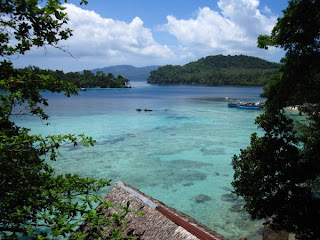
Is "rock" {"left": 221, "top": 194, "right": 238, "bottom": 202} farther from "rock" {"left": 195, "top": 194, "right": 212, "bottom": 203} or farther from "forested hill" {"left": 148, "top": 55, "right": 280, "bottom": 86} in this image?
"forested hill" {"left": 148, "top": 55, "right": 280, "bottom": 86}

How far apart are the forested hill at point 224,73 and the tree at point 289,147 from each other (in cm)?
13752

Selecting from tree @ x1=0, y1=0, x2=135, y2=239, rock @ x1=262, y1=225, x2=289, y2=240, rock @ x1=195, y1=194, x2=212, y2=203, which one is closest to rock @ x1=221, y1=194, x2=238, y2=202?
rock @ x1=195, y1=194, x2=212, y2=203

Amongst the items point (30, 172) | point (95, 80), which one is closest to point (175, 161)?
point (30, 172)

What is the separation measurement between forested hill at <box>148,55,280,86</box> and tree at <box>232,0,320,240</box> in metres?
138

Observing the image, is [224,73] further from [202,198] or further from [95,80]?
[202,198]

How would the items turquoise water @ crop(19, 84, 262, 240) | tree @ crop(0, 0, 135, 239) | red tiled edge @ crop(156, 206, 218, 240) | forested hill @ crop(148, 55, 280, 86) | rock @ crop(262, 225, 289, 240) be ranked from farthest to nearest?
forested hill @ crop(148, 55, 280, 86), turquoise water @ crop(19, 84, 262, 240), rock @ crop(262, 225, 289, 240), red tiled edge @ crop(156, 206, 218, 240), tree @ crop(0, 0, 135, 239)

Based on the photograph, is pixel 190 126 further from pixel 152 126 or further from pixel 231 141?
pixel 231 141

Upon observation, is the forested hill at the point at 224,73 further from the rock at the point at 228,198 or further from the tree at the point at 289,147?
the tree at the point at 289,147

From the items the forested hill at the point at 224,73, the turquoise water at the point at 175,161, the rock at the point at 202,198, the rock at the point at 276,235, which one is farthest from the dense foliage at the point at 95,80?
the rock at the point at 276,235

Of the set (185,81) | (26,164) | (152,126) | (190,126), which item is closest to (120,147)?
(152,126)

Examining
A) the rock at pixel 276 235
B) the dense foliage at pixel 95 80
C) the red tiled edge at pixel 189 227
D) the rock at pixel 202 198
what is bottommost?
the rock at pixel 202 198

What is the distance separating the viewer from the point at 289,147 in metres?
5.76

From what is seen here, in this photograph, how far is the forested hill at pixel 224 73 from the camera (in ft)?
472

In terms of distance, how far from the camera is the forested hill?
144 meters
